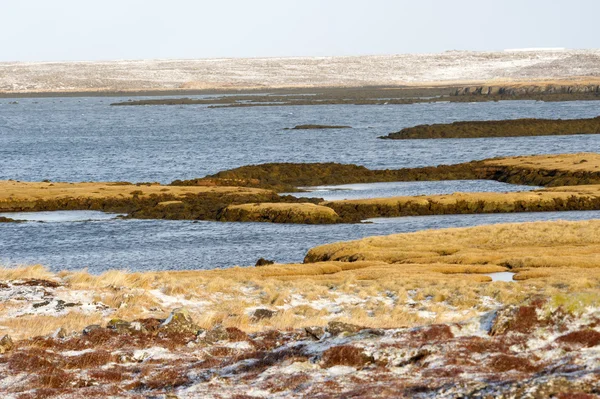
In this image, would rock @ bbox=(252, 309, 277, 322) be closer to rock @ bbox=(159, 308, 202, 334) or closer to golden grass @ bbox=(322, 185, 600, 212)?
rock @ bbox=(159, 308, 202, 334)

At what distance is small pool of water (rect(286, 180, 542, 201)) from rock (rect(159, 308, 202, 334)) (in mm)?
42432

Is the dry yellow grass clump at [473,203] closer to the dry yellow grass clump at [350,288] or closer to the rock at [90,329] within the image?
the dry yellow grass clump at [350,288]

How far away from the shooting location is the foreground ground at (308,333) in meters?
16.0

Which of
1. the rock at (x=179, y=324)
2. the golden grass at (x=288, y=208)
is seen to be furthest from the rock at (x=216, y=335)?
the golden grass at (x=288, y=208)

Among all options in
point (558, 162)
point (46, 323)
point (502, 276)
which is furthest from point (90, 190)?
point (46, 323)

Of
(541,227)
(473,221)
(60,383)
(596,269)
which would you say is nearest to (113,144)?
(473,221)

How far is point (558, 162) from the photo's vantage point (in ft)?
240

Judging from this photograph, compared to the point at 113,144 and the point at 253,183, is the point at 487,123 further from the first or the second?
the point at 253,183

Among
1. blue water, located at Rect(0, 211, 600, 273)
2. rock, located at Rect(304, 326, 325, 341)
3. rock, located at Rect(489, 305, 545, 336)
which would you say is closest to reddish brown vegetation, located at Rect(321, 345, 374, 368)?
rock, located at Rect(304, 326, 325, 341)

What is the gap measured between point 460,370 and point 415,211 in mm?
40775

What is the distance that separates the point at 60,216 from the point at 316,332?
42.5m

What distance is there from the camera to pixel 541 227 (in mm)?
41219

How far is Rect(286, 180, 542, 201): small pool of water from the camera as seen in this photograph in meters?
65.3

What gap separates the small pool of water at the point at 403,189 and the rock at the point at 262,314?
125 feet
